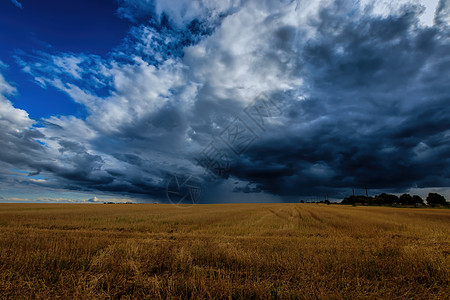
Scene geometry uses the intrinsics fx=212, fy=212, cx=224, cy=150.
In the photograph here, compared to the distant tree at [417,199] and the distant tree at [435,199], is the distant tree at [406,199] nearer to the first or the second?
the distant tree at [417,199]

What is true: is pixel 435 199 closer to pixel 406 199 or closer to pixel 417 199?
pixel 417 199

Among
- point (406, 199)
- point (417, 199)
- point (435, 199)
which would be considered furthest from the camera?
point (406, 199)

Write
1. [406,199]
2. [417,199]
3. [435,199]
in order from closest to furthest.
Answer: [435,199] < [417,199] < [406,199]

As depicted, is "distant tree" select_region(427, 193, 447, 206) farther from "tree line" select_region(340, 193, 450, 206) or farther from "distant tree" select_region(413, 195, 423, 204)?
"distant tree" select_region(413, 195, 423, 204)

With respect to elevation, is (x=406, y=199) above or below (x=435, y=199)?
above

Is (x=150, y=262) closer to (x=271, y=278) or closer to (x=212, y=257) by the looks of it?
(x=212, y=257)

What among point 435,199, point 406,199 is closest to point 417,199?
point 406,199

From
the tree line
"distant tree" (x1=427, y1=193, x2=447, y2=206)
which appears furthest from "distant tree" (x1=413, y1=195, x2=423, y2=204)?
"distant tree" (x1=427, y1=193, x2=447, y2=206)

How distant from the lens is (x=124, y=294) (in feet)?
18.6

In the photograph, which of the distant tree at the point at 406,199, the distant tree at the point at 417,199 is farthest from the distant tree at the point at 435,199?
the distant tree at the point at 406,199

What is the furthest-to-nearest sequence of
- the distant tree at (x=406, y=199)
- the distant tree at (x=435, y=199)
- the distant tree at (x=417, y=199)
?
1. the distant tree at (x=406, y=199)
2. the distant tree at (x=417, y=199)
3. the distant tree at (x=435, y=199)

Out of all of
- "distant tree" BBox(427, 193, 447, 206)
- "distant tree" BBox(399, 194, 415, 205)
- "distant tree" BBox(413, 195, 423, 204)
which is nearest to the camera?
"distant tree" BBox(427, 193, 447, 206)

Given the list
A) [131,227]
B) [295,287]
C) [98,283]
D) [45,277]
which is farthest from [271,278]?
[131,227]

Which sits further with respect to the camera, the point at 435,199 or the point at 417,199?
the point at 417,199
